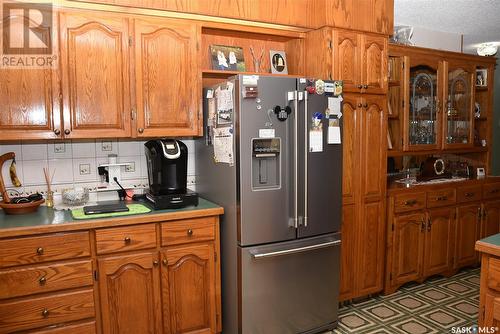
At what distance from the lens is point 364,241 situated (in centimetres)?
291

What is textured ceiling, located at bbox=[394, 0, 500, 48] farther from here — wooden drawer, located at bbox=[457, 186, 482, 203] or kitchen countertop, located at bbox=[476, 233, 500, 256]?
kitchen countertop, located at bbox=[476, 233, 500, 256]

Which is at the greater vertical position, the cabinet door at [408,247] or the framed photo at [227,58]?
the framed photo at [227,58]

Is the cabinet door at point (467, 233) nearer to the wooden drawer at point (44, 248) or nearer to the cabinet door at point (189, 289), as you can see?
the cabinet door at point (189, 289)

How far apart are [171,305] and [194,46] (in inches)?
66.4

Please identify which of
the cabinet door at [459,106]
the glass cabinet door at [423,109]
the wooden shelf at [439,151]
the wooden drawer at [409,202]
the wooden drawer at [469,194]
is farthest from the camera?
the cabinet door at [459,106]

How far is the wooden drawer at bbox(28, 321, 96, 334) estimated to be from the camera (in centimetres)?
197

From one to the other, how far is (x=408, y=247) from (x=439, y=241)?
0.43 metres

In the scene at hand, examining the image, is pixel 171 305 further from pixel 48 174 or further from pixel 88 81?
pixel 88 81

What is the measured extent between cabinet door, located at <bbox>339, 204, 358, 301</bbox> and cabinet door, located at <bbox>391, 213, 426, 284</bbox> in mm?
461

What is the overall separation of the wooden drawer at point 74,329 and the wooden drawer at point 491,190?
3680mm

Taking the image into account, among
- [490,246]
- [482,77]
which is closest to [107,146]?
[490,246]

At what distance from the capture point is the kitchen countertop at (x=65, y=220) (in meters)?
1.90

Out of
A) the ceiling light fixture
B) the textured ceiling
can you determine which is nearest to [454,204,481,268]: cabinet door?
the textured ceiling

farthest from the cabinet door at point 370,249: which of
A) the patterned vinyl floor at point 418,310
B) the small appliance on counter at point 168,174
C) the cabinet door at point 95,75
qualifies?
the cabinet door at point 95,75
